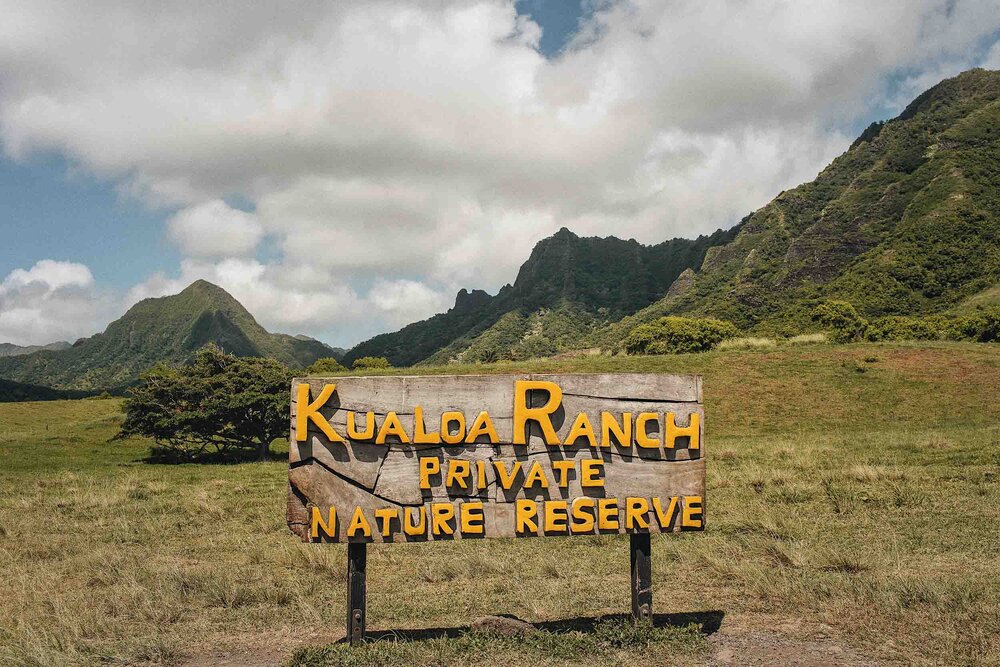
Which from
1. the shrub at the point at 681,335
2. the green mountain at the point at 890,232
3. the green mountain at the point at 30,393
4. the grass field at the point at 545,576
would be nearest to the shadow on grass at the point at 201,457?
the grass field at the point at 545,576

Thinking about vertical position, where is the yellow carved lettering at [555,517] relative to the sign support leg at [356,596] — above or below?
above

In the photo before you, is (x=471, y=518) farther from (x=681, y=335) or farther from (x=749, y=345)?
Result: (x=681, y=335)

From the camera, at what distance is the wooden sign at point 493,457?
497 centimetres

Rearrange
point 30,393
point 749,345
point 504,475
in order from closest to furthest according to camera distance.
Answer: point 504,475 < point 749,345 < point 30,393

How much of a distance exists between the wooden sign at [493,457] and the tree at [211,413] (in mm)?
29893

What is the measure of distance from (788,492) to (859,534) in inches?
127

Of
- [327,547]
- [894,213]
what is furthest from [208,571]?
[894,213]

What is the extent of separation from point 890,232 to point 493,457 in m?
131

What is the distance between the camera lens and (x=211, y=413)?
32.5 metres

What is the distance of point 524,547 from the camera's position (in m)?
8.66

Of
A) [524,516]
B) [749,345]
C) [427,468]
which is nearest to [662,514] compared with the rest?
[524,516]

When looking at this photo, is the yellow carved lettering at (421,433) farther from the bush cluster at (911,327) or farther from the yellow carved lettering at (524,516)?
the bush cluster at (911,327)

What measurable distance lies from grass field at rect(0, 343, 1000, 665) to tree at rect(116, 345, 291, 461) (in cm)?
1712

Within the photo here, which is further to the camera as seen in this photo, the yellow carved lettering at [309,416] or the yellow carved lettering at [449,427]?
the yellow carved lettering at [449,427]
